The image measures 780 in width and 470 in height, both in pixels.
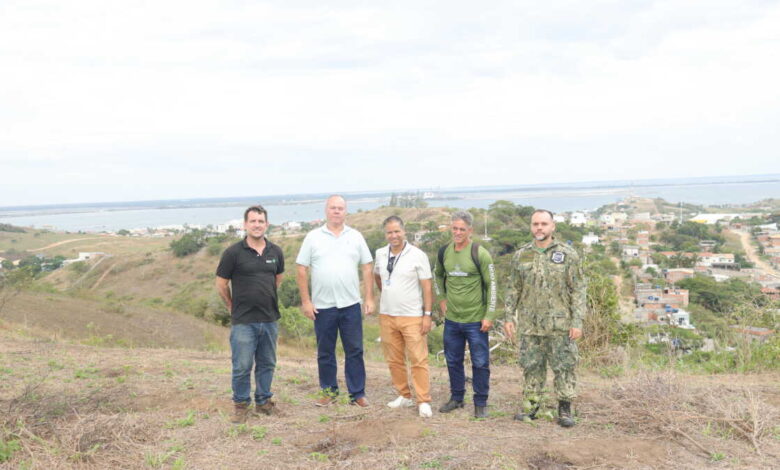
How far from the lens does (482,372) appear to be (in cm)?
443

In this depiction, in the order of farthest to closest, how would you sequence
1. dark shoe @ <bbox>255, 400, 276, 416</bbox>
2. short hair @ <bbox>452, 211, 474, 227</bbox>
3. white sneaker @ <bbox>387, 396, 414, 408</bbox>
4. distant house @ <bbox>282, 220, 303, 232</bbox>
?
1. distant house @ <bbox>282, 220, 303, 232</bbox>
2. white sneaker @ <bbox>387, 396, 414, 408</bbox>
3. dark shoe @ <bbox>255, 400, 276, 416</bbox>
4. short hair @ <bbox>452, 211, 474, 227</bbox>

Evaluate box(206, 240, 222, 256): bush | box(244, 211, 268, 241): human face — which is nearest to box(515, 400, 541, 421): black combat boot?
box(244, 211, 268, 241): human face

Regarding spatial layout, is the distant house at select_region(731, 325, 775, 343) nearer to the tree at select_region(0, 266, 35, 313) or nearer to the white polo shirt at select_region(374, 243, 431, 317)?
the white polo shirt at select_region(374, 243, 431, 317)

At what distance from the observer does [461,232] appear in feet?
14.0

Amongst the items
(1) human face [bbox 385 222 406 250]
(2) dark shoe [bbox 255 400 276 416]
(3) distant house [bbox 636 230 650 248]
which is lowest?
(3) distant house [bbox 636 230 650 248]

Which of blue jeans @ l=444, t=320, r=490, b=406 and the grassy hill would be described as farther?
blue jeans @ l=444, t=320, r=490, b=406

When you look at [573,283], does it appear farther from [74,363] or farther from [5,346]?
[5,346]

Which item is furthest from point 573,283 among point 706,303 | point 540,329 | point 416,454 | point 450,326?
point 706,303

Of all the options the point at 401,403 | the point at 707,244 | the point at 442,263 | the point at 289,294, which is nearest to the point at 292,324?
the point at 401,403

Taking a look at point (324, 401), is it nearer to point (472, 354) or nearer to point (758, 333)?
point (472, 354)

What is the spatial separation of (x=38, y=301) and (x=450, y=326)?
50.3ft

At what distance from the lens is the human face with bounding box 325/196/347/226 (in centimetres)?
448

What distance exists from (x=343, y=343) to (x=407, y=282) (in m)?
0.90

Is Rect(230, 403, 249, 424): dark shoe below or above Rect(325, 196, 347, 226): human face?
below
